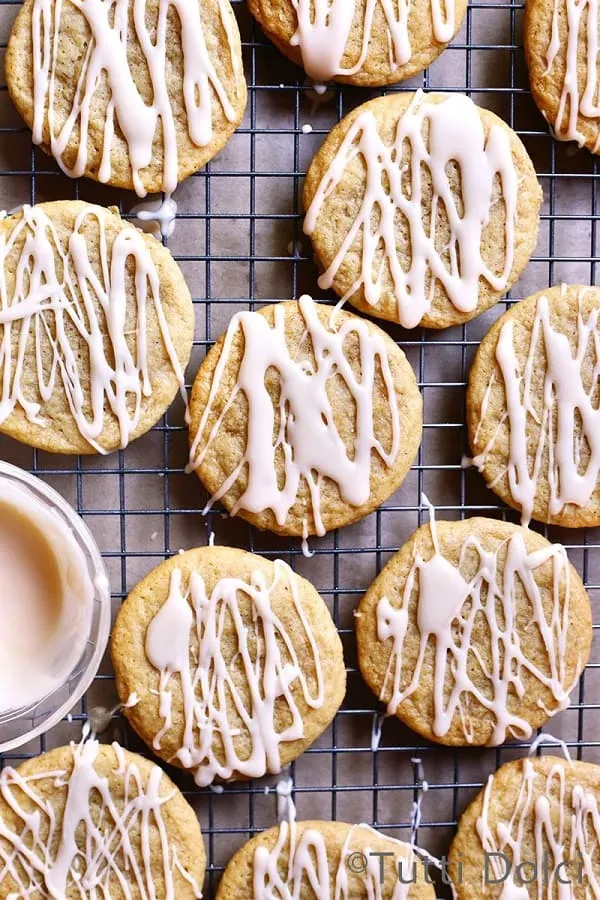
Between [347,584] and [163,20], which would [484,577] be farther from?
[163,20]

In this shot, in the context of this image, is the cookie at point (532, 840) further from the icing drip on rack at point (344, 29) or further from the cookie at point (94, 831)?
the icing drip on rack at point (344, 29)

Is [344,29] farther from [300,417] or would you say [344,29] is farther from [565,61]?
[300,417]

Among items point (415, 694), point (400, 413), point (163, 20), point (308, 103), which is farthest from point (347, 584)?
point (163, 20)

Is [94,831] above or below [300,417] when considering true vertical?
below

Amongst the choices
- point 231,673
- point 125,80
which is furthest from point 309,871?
point 125,80

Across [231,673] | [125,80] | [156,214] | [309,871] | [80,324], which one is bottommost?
[309,871]

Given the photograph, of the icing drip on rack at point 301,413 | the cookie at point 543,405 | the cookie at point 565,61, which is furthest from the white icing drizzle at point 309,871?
the cookie at point 565,61
